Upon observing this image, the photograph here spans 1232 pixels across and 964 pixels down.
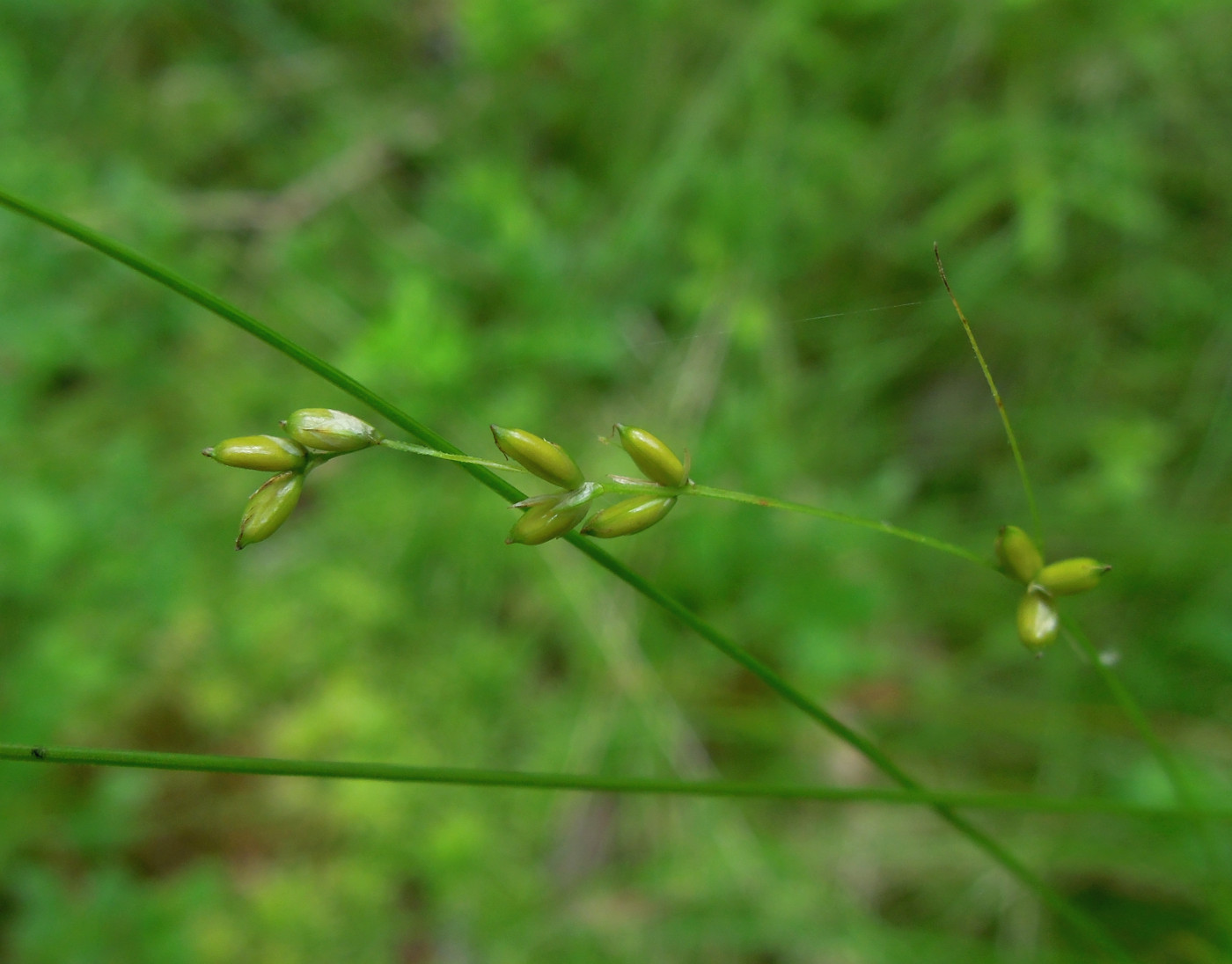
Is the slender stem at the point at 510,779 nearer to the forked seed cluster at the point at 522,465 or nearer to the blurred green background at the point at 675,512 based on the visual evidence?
the forked seed cluster at the point at 522,465

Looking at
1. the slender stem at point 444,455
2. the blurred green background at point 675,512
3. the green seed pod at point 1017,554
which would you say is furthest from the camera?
the blurred green background at point 675,512

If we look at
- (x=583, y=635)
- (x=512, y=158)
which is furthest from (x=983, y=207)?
(x=583, y=635)

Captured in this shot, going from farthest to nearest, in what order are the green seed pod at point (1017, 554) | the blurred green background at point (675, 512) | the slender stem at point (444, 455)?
the blurred green background at point (675, 512) < the green seed pod at point (1017, 554) < the slender stem at point (444, 455)

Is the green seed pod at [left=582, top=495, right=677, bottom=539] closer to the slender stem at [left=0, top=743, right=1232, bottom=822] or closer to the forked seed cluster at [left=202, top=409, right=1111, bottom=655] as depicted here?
the forked seed cluster at [left=202, top=409, right=1111, bottom=655]

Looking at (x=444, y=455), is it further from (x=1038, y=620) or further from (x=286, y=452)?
(x=1038, y=620)

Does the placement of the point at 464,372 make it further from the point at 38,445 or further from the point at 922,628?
the point at 922,628

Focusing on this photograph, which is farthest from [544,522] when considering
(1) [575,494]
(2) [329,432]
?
(2) [329,432]

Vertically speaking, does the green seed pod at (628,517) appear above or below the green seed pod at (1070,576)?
below

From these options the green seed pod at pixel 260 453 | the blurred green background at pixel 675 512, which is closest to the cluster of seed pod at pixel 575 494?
the green seed pod at pixel 260 453
